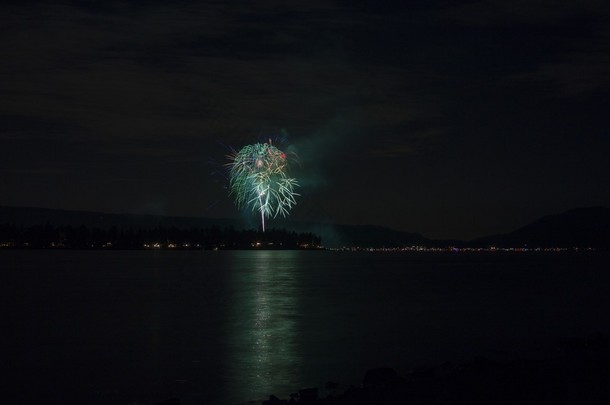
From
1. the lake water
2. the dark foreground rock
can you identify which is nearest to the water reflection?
the lake water

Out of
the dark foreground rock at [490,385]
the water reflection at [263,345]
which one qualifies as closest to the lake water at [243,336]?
the water reflection at [263,345]

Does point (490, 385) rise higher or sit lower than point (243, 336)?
higher

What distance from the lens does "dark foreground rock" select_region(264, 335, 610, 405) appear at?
591 inches

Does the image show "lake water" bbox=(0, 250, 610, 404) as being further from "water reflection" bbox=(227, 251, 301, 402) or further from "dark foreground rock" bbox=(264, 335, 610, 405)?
"dark foreground rock" bbox=(264, 335, 610, 405)

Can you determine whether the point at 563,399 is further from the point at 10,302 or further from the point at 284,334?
the point at 10,302

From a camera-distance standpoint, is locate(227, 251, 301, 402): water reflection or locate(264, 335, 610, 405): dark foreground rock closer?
locate(264, 335, 610, 405): dark foreground rock

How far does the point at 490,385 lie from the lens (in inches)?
659

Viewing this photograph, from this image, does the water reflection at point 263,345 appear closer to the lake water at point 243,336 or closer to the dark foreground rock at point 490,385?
the lake water at point 243,336

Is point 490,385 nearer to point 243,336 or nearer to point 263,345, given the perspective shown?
point 263,345

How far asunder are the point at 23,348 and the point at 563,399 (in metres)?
20.4

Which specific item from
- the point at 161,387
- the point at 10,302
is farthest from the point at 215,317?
the point at 161,387

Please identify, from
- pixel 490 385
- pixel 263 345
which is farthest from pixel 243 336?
pixel 490 385

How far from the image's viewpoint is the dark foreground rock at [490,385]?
15.0 m

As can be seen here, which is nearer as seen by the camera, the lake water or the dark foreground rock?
the dark foreground rock
